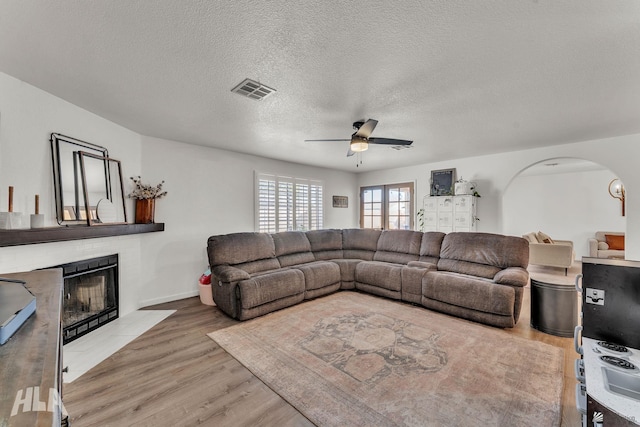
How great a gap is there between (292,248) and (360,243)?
146 centimetres

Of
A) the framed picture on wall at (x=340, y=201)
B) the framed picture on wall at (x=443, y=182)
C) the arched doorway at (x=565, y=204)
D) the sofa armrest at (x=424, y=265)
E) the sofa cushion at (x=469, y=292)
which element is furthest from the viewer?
the arched doorway at (x=565, y=204)

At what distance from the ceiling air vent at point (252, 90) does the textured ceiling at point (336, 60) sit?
0.08 meters

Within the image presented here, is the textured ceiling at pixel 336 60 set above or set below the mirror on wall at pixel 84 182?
above

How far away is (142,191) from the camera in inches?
146

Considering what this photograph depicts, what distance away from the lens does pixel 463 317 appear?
3.47m

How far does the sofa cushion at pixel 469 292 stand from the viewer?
3184mm

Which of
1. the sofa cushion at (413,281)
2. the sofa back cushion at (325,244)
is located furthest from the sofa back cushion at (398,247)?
the sofa back cushion at (325,244)

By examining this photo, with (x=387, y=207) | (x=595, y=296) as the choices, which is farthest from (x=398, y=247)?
(x=595, y=296)

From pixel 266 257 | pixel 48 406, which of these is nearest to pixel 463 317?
pixel 266 257

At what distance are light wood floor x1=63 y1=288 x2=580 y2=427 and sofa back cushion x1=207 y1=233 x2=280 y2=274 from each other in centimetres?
123

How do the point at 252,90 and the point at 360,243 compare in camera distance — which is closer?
the point at 252,90

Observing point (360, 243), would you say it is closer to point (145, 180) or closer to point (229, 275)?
point (229, 275)

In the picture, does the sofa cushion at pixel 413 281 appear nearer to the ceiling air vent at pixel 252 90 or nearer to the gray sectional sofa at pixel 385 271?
the gray sectional sofa at pixel 385 271

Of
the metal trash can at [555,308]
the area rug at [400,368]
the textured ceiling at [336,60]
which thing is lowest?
the area rug at [400,368]
